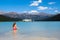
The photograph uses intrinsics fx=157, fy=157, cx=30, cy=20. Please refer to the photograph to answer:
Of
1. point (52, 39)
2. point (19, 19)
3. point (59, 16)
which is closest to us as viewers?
point (52, 39)

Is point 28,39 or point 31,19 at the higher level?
point 31,19

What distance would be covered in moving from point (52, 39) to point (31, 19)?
980 millimetres

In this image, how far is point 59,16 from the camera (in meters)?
3.74

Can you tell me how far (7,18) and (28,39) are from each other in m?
1.03

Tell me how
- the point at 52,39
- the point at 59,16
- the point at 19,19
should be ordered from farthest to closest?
the point at 59,16
the point at 19,19
the point at 52,39

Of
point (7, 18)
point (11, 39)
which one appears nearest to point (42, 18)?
point (7, 18)

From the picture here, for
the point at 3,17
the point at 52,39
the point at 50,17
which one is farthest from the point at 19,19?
the point at 52,39

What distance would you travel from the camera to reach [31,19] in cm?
347

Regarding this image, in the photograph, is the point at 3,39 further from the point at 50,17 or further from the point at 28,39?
the point at 50,17

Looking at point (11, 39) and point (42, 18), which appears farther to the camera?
point (42, 18)

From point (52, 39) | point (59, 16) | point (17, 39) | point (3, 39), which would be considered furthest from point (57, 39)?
point (59, 16)

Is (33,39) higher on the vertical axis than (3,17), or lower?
lower

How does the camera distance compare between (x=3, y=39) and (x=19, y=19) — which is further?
(x=19, y=19)

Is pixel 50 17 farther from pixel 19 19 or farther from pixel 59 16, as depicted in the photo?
pixel 19 19
